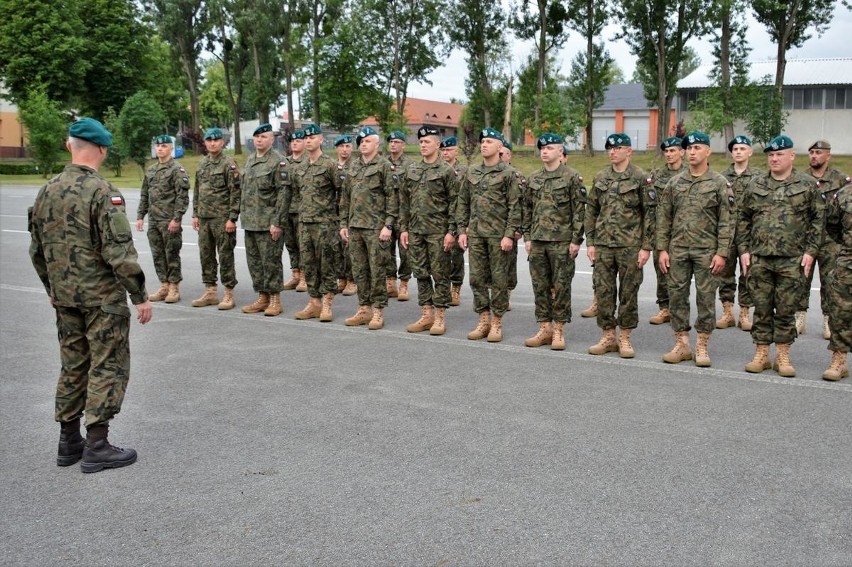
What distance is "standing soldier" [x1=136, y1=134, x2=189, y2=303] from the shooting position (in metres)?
10.6

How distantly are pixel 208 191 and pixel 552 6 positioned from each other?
4030cm

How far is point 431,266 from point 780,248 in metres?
3.57

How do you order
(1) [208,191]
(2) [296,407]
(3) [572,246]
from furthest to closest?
(1) [208,191], (3) [572,246], (2) [296,407]

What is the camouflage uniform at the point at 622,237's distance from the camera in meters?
7.79

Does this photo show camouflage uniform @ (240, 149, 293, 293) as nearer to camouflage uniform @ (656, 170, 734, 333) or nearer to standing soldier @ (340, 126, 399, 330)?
standing soldier @ (340, 126, 399, 330)

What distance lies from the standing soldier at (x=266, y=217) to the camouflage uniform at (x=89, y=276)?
488 cm

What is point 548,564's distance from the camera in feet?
12.0

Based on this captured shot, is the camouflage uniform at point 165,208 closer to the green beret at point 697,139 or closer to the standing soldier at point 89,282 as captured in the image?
the standing soldier at point 89,282

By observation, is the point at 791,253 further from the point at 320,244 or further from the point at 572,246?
the point at 320,244

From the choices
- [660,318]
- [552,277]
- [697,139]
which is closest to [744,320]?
[660,318]

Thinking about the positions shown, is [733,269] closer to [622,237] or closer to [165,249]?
[622,237]

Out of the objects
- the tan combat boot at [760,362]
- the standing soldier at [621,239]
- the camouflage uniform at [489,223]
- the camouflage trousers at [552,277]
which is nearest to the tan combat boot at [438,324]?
the camouflage uniform at [489,223]

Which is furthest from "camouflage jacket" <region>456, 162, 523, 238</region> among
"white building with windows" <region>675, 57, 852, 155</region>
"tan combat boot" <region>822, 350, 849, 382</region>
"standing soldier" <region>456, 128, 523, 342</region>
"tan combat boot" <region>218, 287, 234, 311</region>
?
"white building with windows" <region>675, 57, 852, 155</region>

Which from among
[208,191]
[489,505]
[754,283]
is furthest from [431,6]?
[489,505]
